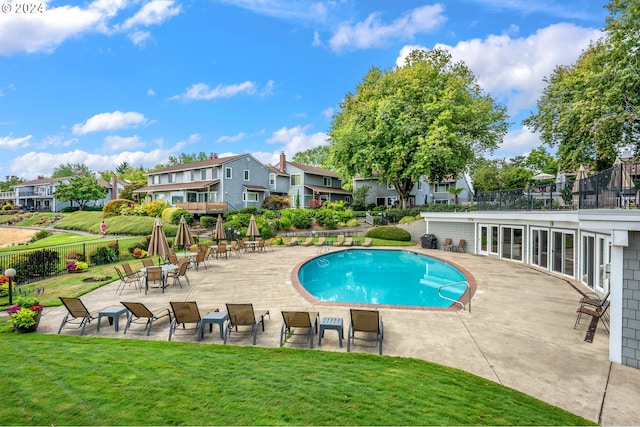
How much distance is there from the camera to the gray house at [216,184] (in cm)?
3716

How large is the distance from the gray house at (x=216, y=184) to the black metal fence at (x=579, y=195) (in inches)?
1091

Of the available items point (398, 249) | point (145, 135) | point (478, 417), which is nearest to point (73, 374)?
point (478, 417)

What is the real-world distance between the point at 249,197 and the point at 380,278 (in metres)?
27.9

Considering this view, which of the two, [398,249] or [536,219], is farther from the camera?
[398,249]

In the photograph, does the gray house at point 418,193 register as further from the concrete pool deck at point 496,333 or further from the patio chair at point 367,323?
the patio chair at point 367,323

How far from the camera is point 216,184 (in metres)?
37.8

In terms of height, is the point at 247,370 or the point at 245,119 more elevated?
the point at 245,119

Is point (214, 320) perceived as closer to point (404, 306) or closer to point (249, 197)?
point (404, 306)

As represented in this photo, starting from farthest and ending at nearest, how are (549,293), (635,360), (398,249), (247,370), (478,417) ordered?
(398,249) → (549,293) → (635,360) → (247,370) → (478,417)

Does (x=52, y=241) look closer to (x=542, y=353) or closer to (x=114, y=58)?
(x=114, y=58)

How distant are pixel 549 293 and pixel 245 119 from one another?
50.3 meters

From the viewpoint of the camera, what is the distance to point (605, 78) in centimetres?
1745

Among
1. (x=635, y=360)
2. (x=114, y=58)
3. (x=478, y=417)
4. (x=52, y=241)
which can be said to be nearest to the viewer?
(x=478, y=417)

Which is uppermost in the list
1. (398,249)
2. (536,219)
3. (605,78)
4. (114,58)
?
(114,58)
